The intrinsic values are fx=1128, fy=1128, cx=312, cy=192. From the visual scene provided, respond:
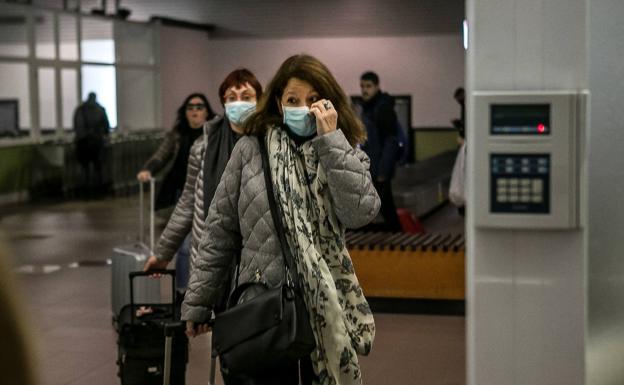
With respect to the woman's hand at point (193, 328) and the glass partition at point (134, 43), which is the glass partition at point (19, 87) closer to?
the glass partition at point (134, 43)

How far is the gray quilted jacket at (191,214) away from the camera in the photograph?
5.17 m

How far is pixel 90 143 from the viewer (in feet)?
70.4

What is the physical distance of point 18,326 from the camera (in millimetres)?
949

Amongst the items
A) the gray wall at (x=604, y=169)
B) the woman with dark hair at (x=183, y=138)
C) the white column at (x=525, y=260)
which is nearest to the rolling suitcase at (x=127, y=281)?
the woman with dark hair at (x=183, y=138)

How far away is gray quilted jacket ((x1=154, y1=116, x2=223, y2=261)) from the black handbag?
1590 mm

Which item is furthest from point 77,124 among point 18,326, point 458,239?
point 18,326

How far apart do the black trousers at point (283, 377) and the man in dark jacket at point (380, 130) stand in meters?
7.36

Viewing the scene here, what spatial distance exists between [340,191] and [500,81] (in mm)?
630

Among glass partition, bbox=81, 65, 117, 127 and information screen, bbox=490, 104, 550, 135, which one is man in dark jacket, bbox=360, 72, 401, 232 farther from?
glass partition, bbox=81, 65, 117, 127

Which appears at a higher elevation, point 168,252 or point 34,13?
point 34,13

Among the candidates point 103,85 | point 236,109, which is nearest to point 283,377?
point 236,109

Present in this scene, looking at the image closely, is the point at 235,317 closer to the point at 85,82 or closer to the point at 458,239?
the point at 458,239

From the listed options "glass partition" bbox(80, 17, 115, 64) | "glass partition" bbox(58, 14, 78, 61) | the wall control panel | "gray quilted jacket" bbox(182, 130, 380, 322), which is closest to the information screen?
the wall control panel

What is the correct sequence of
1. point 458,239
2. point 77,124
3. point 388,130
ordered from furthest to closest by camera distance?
point 77,124 < point 388,130 < point 458,239
